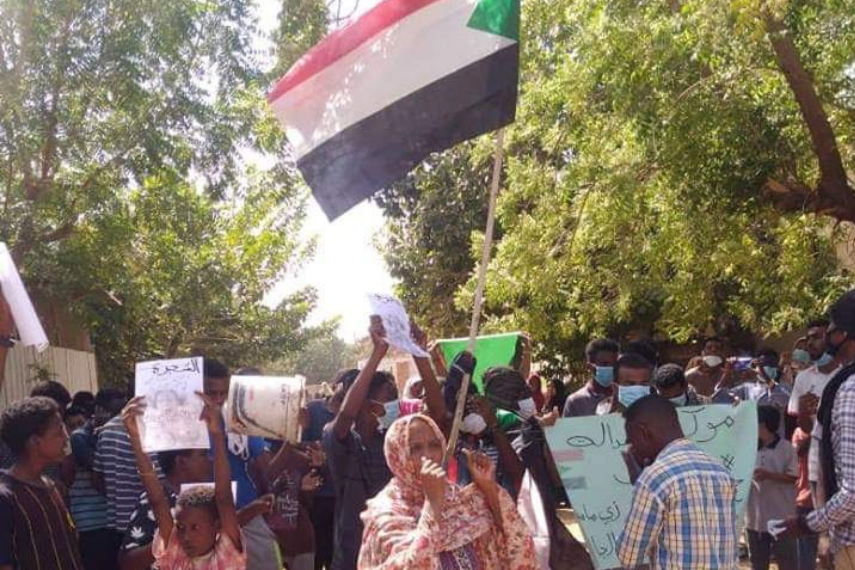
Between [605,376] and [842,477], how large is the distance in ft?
8.85

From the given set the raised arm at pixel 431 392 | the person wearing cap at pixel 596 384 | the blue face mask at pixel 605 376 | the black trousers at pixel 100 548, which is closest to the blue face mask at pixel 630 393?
the person wearing cap at pixel 596 384

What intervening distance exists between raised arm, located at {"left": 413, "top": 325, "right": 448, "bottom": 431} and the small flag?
841mm

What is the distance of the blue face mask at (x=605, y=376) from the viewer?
714cm

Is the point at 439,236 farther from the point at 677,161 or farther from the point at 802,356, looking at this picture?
the point at 802,356

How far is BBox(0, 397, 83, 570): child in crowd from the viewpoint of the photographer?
175 inches

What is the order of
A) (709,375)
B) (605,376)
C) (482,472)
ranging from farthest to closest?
(709,375)
(605,376)
(482,472)

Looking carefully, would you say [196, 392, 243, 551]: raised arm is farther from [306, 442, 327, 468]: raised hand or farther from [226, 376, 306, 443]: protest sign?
[306, 442, 327, 468]: raised hand

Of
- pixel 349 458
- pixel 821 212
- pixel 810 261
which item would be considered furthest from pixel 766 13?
pixel 349 458

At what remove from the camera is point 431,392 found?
5.27 metres

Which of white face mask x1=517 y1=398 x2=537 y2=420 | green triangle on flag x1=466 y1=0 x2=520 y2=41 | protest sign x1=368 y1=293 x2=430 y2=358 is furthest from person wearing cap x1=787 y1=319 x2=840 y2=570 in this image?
green triangle on flag x1=466 y1=0 x2=520 y2=41

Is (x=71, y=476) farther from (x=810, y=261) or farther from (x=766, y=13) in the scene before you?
(x=810, y=261)

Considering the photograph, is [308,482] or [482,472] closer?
[482,472]

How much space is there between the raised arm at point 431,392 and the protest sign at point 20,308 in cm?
166


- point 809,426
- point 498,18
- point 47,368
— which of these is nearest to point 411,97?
point 498,18
